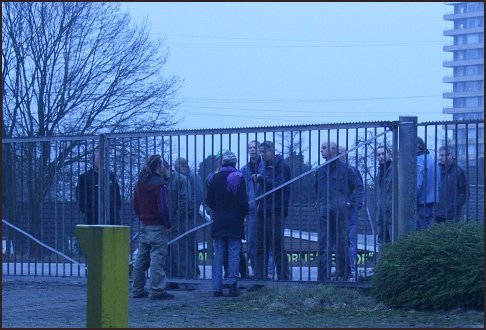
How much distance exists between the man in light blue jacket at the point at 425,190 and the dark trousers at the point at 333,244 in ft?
3.02

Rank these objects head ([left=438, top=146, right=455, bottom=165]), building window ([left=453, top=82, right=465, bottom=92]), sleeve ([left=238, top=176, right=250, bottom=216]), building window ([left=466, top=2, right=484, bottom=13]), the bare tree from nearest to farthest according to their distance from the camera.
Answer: head ([left=438, top=146, right=455, bottom=165]) < sleeve ([left=238, top=176, right=250, bottom=216]) < the bare tree < building window ([left=453, top=82, right=465, bottom=92]) < building window ([left=466, top=2, right=484, bottom=13])

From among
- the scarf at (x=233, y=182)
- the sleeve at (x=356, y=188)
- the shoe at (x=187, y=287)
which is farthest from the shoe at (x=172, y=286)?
the sleeve at (x=356, y=188)

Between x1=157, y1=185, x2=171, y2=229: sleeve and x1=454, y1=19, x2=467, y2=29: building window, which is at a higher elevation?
x1=454, y1=19, x2=467, y2=29: building window

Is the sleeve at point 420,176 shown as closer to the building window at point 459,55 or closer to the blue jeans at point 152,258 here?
the blue jeans at point 152,258

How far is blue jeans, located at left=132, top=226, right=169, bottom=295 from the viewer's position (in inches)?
512

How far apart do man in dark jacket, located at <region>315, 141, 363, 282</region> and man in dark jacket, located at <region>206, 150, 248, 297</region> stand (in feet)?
3.19

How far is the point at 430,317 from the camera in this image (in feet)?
34.5

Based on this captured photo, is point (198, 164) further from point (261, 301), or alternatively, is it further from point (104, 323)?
point (104, 323)

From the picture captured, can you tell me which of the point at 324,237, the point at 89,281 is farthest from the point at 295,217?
the point at 89,281

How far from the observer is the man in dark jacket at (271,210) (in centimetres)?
1352

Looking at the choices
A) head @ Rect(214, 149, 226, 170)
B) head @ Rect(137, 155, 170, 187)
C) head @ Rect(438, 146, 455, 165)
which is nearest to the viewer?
head @ Rect(438, 146, 455, 165)

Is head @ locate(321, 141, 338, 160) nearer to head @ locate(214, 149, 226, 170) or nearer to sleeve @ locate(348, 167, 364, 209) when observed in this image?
sleeve @ locate(348, 167, 364, 209)

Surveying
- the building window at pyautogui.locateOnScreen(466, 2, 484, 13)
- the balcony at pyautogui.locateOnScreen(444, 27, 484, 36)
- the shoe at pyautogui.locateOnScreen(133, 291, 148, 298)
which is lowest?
the shoe at pyautogui.locateOnScreen(133, 291, 148, 298)

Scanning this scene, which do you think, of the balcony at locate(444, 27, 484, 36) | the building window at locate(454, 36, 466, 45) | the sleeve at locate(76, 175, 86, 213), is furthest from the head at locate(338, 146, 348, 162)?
the building window at locate(454, 36, 466, 45)
